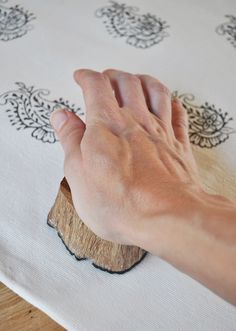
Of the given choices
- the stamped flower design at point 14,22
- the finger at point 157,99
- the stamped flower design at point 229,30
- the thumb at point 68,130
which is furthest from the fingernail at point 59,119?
the stamped flower design at point 229,30

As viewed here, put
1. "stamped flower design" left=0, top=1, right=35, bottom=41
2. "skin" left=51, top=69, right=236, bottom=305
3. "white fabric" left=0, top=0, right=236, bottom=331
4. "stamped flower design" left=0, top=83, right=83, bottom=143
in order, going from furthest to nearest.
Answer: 1. "stamped flower design" left=0, top=1, right=35, bottom=41
2. "stamped flower design" left=0, top=83, right=83, bottom=143
3. "white fabric" left=0, top=0, right=236, bottom=331
4. "skin" left=51, top=69, right=236, bottom=305

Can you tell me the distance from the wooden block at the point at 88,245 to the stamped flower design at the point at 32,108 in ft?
0.44

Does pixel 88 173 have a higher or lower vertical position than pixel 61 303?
higher

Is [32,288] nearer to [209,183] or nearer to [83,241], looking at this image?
[83,241]

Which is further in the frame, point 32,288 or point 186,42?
point 186,42

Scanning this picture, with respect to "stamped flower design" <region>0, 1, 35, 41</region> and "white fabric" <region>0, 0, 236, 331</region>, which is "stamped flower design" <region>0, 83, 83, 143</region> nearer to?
"white fabric" <region>0, 0, 236, 331</region>

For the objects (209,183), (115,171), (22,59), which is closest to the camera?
(115,171)

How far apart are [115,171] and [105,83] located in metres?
0.13

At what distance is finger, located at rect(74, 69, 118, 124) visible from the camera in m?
0.44

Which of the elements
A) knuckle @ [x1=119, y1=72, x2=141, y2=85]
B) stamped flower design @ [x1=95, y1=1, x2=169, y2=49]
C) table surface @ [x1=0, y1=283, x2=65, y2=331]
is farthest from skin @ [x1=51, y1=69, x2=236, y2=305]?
stamped flower design @ [x1=95, y1=1, x2=169, y2=49]

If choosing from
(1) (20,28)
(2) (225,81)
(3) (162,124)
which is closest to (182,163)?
(3) (162,124)

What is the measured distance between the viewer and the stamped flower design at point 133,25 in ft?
2.42

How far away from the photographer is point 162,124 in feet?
1.56

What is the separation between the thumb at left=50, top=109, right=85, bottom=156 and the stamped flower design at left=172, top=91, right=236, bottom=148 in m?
0.19
